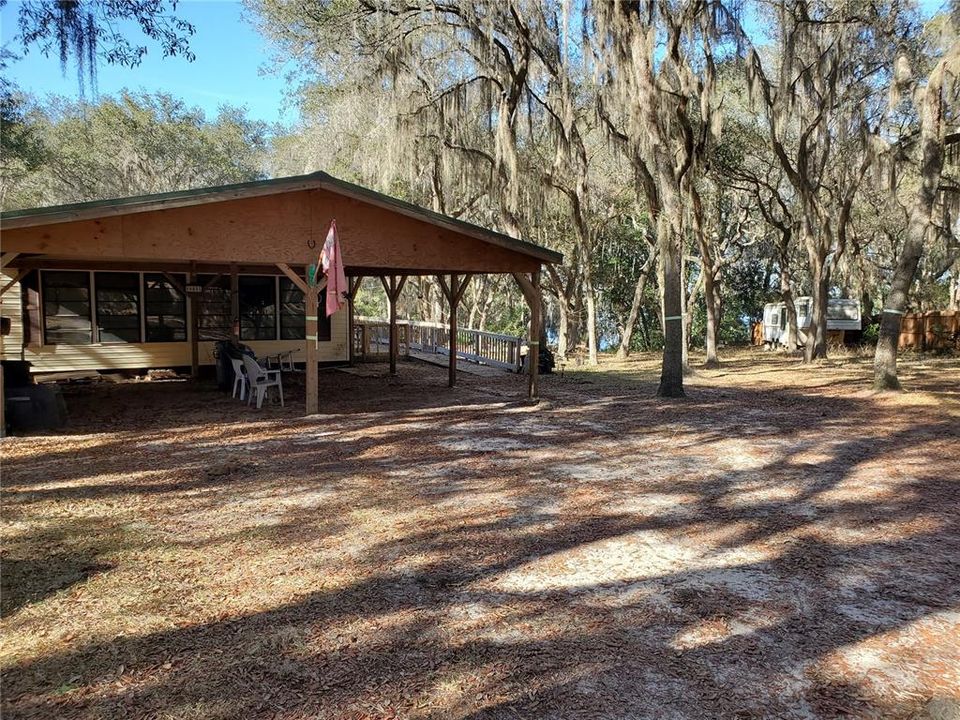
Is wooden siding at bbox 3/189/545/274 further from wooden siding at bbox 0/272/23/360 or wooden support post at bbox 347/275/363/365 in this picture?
wooden support post at bbox 347/275/363/365

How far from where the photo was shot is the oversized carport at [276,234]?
24.4ft

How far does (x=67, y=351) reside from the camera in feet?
42.7

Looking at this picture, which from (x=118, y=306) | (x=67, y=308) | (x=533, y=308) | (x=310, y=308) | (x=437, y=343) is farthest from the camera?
(x=437, y=343)

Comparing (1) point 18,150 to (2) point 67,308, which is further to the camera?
(1) point 18,150

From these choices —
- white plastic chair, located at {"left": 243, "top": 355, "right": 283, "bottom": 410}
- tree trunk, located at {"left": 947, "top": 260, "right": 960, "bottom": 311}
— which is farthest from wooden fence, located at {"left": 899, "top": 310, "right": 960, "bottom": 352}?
white plastic chair, located at {"left": 243, "top": 355, "right": 283, "bottom": 410}

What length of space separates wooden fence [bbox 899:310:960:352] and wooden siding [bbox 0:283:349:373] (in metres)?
20.2

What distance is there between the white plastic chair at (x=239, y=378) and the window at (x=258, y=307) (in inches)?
130

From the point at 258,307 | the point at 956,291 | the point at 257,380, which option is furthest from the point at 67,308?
the point at 956,291

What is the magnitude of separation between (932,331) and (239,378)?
2300 cm

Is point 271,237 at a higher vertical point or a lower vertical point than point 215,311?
higher

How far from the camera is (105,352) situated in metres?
13.3

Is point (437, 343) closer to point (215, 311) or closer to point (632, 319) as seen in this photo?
point (632, 319)

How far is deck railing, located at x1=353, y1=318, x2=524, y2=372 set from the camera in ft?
50.8

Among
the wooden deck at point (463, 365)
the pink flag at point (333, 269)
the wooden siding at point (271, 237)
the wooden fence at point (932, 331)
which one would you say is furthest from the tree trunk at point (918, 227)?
the wooden fence at point (932, 331)
